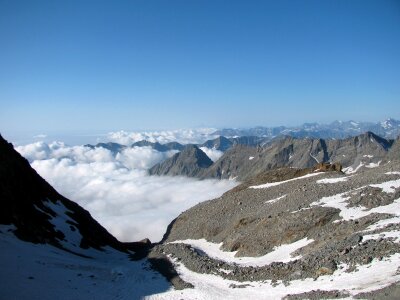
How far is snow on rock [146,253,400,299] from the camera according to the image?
62.8 feet

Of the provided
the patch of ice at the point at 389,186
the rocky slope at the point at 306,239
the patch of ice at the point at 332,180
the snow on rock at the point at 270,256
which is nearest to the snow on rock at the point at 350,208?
the rocky slope at the point at 306,239

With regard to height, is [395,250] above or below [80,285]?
above

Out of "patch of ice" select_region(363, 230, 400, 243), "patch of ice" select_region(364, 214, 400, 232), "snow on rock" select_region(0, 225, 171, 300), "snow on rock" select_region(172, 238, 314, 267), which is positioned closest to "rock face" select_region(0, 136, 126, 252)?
"snow on rock" select_region(0, 225, 171, 300)

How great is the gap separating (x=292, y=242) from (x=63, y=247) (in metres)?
26.7

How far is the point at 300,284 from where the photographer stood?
23016 mm

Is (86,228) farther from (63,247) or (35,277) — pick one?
(35,277)

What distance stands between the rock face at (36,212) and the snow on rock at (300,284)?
20.6 meters

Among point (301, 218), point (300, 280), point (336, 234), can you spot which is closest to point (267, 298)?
point (300, 280)

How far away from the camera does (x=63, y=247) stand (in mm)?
43562

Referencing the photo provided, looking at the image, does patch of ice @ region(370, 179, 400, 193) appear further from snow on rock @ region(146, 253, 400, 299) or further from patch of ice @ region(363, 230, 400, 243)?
snow on rock @ region(146, 253, 400, 299)

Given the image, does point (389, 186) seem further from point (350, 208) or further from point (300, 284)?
point (300, 284)

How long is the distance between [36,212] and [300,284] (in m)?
39.3

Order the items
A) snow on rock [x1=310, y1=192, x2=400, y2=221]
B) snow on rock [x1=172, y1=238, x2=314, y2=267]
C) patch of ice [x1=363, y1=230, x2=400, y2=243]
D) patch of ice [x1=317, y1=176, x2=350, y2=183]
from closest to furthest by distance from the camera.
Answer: patch of ice [x1=363, y1=230, x2=400, y2=243]
snow on rock [x1=172, y1=238, x2=314, y2=267]
snow on rock [x1=310, y1=192, x2=400, y2=221]
patch of ice [x1=317, y1=176, x2=350, y2=183]

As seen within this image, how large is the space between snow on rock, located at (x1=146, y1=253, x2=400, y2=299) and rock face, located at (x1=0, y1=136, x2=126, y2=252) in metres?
20.6
